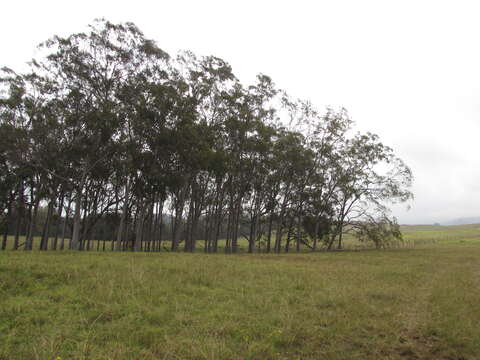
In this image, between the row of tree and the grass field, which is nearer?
the grass field

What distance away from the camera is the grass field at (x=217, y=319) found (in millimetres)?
4738

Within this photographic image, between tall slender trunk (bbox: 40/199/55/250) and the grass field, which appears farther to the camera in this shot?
tall slender trunk (bbox: 40/199/55/250)

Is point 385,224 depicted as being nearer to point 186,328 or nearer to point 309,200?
point 309,200

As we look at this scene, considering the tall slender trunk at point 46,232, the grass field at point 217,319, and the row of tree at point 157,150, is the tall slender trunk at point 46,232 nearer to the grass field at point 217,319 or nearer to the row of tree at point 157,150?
the row of tree at point 157,150

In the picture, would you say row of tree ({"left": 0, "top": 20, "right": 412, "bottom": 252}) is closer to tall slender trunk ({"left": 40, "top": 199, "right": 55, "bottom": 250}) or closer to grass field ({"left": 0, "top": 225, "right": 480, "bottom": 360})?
tall slender trunk ({"left": 40, "top": 199, "right": 55, "bottom": 250})

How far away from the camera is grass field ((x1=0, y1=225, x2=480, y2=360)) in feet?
15.5

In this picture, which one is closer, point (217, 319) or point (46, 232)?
point (217, 319)

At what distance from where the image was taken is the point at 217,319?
6.16m

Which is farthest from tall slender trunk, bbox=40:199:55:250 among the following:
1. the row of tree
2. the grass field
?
the grass field

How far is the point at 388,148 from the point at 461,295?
114 ft

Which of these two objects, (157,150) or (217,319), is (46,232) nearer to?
(157,150)

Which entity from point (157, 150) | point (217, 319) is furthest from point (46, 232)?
point (217, 319)

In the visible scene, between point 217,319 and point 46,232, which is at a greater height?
point 46,232

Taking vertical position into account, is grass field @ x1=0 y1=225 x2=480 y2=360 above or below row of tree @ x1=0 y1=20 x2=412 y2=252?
below
